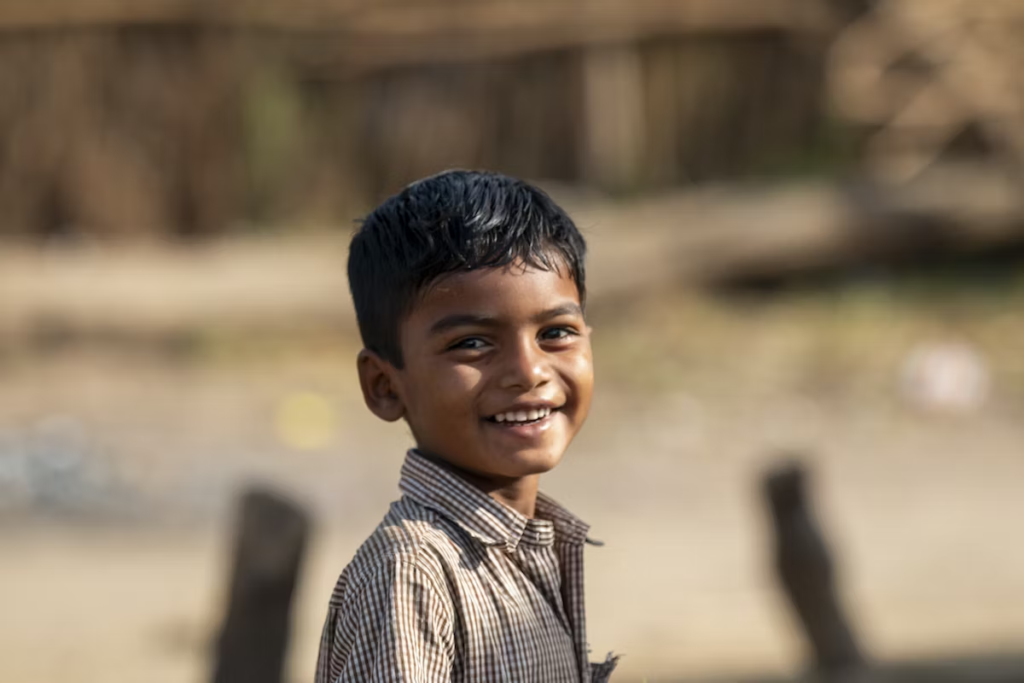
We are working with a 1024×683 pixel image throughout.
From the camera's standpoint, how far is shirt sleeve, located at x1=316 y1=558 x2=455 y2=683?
62.6 inches

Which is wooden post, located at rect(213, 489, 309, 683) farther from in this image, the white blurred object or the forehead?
the white blurred object

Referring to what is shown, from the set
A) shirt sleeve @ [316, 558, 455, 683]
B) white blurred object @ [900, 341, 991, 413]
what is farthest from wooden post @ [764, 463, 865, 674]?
white blurred object @ [900, 341, 991, 413]

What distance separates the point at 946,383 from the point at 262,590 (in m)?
5.07

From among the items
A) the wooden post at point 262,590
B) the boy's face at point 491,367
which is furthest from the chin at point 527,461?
the wooden post at point 262,590

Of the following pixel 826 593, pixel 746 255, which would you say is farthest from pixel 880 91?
pixel 826 593

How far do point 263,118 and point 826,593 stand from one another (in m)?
6.63

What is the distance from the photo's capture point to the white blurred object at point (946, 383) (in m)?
7.38

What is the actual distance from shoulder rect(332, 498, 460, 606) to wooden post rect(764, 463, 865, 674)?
2.30 metres

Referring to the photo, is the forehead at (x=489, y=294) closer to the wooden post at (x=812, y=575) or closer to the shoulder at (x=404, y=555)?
the shoulder at (x=404, y=555)

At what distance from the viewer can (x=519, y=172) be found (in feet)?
32.4

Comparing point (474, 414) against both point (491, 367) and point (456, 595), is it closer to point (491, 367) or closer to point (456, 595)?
point (491, 367)

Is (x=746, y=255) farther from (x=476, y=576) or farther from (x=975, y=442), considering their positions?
(x=476, y=576)

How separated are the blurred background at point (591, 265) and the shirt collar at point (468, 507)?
11.4 feet

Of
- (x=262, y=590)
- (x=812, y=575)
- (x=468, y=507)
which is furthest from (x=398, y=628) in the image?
(x=812, y=575)
